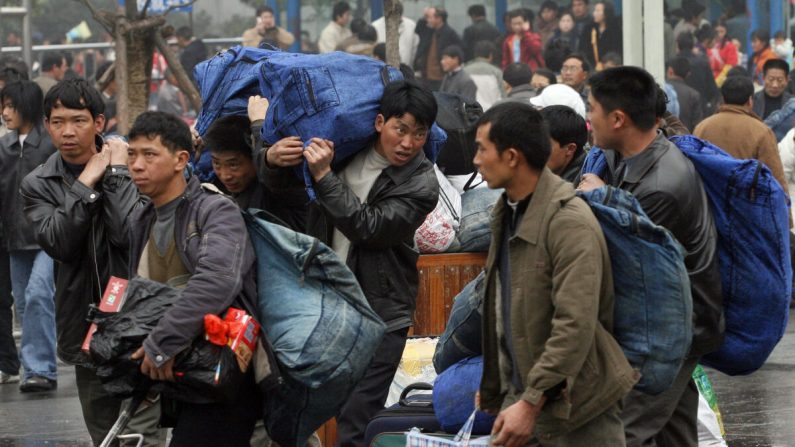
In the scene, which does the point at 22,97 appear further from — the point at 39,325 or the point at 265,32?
the point at 265,32

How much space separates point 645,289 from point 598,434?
458mm

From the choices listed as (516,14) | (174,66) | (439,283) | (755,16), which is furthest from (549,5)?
(439,283)

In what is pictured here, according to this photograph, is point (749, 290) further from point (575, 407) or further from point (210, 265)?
point (210, 265)

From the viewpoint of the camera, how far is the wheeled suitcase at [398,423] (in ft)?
17.1

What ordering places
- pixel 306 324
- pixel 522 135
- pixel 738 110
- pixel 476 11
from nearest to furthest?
pixel 522 135
pixel 306 324
pixel 738 110
pixel 476 11

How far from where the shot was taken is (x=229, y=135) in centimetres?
591

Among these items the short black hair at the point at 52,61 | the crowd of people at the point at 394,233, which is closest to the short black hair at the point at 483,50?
the short black hair at the point at 52,61

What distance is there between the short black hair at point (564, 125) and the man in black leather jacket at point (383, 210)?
2.42 feet

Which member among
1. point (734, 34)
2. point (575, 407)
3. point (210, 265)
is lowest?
point (734, 34)

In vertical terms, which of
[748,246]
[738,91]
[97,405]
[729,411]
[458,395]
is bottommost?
[729,411]

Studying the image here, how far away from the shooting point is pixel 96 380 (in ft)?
18.1

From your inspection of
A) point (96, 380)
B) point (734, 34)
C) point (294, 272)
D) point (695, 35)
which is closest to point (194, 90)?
point (96, 380)

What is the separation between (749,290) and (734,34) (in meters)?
16.7

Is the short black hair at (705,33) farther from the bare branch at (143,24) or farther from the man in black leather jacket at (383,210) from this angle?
the man in black leather jacket at (383,210)
